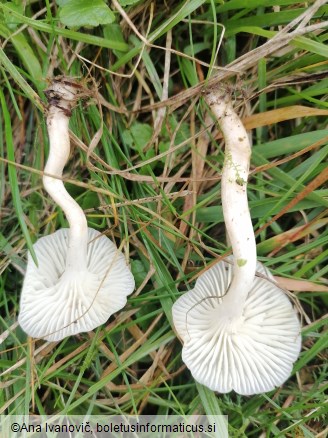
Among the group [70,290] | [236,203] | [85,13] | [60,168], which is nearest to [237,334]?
[236,203]

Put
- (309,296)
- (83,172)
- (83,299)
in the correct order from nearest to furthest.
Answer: (83,299) < (309,296) < (83,172)

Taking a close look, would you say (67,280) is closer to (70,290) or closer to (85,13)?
(70,290)

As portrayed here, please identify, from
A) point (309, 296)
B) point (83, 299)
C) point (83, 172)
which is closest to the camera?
point (83, 299)

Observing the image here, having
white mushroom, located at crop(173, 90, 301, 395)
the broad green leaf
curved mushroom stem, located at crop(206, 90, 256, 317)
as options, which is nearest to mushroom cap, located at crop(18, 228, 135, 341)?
white mushroom, located at crop(173, 90, 301, 395)

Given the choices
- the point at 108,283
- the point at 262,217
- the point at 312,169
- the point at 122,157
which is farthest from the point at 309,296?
the point at 122,157

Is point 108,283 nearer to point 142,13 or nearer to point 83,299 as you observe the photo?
point 83,299

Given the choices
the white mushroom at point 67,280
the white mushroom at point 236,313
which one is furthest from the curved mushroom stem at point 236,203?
the white mushroom at point 67,280

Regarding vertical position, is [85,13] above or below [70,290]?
above
